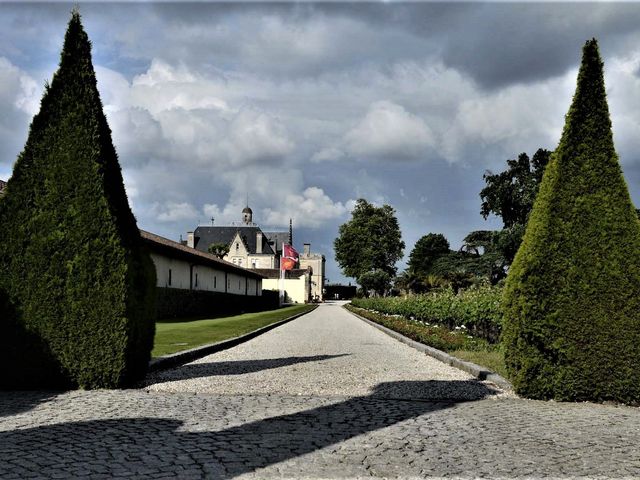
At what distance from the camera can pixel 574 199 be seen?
7684 mm

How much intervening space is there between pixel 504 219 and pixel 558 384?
1540 inches

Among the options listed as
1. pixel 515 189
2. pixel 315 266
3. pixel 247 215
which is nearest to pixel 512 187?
pixel 515 189

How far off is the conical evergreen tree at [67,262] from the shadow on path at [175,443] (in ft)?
7.05

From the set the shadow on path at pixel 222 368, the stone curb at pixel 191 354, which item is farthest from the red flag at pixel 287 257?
the shadow on path at pixel 222 368

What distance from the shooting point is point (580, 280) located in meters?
7.46

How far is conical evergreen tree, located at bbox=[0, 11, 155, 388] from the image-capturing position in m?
7.79

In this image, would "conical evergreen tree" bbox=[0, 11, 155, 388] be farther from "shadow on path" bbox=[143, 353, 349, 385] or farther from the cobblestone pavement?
"shadow on path" bbox=[143, 353, 349, 385]

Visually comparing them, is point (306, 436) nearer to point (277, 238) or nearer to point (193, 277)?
point (193, 277)

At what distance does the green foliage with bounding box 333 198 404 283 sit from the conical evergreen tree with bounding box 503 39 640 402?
67.7m

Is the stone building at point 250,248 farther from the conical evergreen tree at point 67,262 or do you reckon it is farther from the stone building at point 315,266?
the conical evergreen tree at point 67,262

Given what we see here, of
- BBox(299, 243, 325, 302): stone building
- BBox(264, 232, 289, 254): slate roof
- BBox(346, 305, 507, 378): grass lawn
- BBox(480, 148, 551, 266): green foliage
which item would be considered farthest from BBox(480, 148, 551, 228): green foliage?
BBox(299, 243, 325, 302): stone building

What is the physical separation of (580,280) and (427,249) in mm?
91558

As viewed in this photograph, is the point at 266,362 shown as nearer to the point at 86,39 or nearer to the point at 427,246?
the point at 86,39

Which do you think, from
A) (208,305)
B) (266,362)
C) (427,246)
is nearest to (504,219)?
(208,305)
